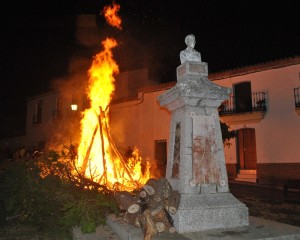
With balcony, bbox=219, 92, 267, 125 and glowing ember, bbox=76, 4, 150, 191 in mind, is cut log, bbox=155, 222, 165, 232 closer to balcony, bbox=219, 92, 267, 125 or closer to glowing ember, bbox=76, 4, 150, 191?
glowing ember, bbox=76, 4, 150, 191

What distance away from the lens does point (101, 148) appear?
9055mm

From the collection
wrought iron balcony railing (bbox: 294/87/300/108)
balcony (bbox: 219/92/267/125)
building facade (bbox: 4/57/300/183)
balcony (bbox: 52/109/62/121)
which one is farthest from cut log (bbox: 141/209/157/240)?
balcony (bbox: 52/109/62/121)

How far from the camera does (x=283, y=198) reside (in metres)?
11.6

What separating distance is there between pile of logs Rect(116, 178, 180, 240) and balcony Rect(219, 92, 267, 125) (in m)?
13.7

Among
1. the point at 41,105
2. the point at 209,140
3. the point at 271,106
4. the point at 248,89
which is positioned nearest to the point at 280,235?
the point at 209,140

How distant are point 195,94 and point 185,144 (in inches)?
34.7

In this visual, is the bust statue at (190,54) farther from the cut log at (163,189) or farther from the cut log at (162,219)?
the cut log at (162,219)

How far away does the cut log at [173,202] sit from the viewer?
460 cm

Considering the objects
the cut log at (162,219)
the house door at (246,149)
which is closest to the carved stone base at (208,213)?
the cut log at (162,219)

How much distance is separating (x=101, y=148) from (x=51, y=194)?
3123 millimetres

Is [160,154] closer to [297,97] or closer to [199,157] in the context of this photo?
[297,97]

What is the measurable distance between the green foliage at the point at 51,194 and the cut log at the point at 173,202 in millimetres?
1368

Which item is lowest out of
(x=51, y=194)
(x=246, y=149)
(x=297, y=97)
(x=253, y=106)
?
(x=51, y=194)

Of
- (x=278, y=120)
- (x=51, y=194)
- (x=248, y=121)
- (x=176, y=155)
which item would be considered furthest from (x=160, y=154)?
(x=176, y=155)
